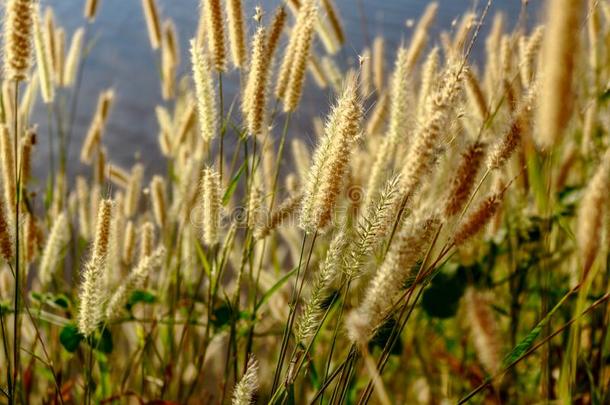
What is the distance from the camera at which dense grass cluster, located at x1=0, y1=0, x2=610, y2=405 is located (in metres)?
0.82

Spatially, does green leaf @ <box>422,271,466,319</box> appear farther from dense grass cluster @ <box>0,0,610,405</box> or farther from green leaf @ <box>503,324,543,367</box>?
green leaf @ <box>503,324,543,367</box>

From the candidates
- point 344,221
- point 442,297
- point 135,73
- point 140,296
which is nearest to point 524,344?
point 344,221

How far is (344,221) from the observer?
1.04 metres

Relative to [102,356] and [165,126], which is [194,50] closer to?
[102,356]

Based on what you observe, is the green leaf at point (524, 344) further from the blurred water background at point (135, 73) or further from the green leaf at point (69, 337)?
the blurred water background at point (135, 73)

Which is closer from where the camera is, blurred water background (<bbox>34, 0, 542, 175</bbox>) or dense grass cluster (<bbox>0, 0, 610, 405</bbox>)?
dense grass cluster (<bbox>0, 0, 610, 405</bbox>)

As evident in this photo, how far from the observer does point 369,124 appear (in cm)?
197

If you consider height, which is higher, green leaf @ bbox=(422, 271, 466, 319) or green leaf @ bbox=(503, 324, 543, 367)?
green leaf @ bbox=(503, 324, 543, 367)

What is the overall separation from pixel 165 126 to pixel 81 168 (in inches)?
63.5

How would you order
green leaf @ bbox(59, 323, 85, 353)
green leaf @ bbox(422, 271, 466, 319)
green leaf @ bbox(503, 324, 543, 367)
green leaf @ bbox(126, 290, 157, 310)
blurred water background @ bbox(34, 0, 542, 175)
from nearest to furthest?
green leaf @ bbox(503, 324, 543, 367)
green leaf @ bbox(59, 323, 85, 353)
green leaf @ bbox(126, 290, 157, 310)
green leaf @ bbox(422, 271, 466, 319)
blurred water background @ bbox(34, 0, 542, 175)

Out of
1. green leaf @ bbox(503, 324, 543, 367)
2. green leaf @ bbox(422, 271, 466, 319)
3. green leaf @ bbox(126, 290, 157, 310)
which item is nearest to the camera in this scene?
green leaf @ bbox(503, 324, 543, 367)

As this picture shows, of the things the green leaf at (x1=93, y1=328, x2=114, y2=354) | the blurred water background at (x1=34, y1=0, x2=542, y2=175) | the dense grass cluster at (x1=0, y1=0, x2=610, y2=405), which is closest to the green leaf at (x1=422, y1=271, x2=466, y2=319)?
the dense grass cluster at (x1=0, y1=0, x2=610, y2=405)

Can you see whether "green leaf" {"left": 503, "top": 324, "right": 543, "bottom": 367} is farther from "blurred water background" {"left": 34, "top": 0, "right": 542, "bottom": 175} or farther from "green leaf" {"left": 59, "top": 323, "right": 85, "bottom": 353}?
"blurred water background" {"left": 34, "top": 0, "right": 542, "bottom": 175}

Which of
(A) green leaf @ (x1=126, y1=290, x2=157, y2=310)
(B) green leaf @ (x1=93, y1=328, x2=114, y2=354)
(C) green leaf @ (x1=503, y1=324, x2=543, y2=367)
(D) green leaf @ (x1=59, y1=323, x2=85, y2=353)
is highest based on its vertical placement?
(C) green leaf @ (x1=503, y1=324, x2=543, y2=367)
